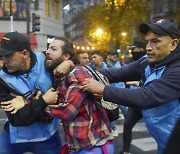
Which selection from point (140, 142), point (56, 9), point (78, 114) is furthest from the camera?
point (56, 9)

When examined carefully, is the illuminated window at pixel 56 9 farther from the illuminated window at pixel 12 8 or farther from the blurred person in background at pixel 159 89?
the blurred person in background at pixel 159 89

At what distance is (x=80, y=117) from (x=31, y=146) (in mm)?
773

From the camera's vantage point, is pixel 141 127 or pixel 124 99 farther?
pixel 141 127

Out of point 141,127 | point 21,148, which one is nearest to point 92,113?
point 21,148

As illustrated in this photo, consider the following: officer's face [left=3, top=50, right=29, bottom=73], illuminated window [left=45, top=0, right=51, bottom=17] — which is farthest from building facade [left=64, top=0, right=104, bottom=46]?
officer's face [left=3, top=50, right=29, bottom=73]

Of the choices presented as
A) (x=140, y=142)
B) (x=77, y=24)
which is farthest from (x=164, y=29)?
(x=77, y=24)

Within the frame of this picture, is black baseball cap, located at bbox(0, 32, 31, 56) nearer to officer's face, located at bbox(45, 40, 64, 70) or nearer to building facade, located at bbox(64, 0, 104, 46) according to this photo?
officer's face, located at bbox(45, 40, 64, 70)

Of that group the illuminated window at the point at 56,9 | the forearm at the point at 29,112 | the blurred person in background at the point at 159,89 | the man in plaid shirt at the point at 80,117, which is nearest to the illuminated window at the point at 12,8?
the illuminated window at the point at 56,9

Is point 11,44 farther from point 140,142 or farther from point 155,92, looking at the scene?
point 140,142

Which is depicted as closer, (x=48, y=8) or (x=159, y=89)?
(x=159, y=89)

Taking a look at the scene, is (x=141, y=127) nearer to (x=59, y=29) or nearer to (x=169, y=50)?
(x=169, y=50)

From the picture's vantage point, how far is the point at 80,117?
8.55ft

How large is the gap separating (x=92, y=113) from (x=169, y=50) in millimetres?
738

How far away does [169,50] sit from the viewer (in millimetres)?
2510
